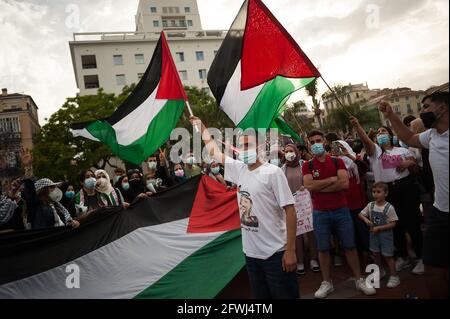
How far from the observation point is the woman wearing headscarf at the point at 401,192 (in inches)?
182

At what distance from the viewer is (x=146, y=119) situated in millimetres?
5344

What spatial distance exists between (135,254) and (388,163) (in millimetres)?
3417

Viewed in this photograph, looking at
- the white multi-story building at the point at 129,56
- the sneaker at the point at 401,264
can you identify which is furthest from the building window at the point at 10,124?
the sneaker at the point at 401,264

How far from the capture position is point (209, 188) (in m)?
4.91

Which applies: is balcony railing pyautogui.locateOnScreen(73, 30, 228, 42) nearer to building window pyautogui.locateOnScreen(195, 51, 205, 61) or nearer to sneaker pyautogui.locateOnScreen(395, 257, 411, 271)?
building window pyautogui.locateOnScreen(195, 51, 205, 61)

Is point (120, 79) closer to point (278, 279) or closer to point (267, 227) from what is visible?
point (267, 227)

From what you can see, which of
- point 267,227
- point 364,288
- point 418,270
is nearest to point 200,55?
point 418,270

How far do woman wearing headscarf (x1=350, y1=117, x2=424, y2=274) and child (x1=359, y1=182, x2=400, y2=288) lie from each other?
22 cm

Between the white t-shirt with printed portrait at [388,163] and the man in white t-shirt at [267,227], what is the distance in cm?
233

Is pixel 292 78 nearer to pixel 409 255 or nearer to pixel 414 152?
pixel 414 152

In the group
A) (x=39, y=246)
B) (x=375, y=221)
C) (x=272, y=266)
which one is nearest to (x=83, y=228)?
(x=39, y=246)

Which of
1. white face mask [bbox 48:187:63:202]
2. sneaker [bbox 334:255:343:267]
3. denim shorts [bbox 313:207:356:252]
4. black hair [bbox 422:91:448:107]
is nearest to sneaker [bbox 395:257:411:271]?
sneaker [bbox 334:255:343:267]

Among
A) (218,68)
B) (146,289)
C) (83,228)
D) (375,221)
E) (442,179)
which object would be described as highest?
(218,68)

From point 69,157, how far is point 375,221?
1031 inches
